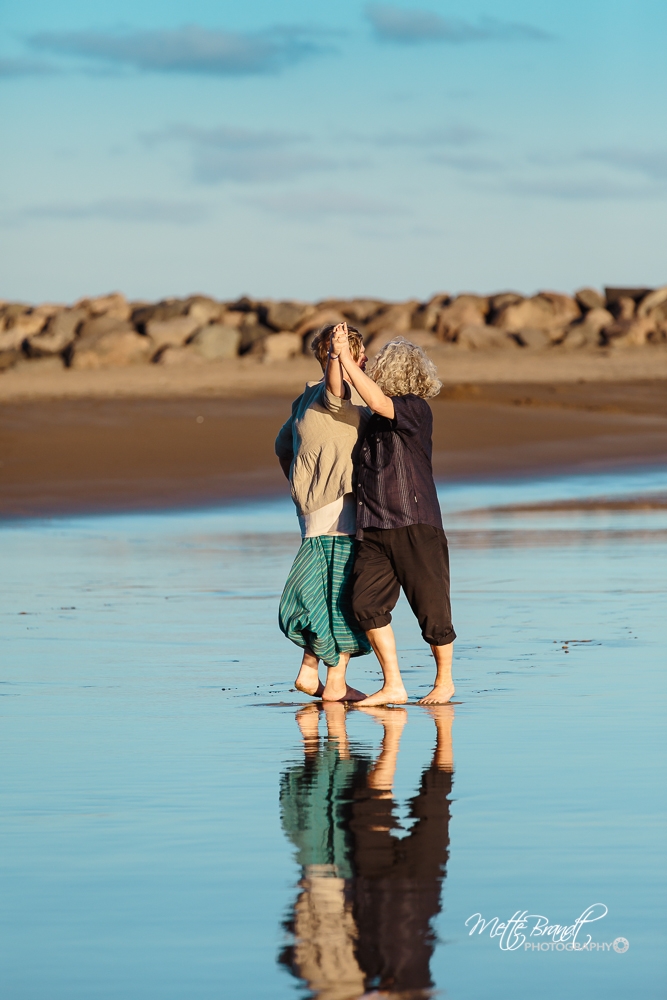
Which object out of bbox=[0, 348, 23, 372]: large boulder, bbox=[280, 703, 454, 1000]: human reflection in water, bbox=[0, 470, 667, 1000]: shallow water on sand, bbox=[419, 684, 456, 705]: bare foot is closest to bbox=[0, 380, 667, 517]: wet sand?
bbox=[0, 470, 667, 1000]: shallow water on sand

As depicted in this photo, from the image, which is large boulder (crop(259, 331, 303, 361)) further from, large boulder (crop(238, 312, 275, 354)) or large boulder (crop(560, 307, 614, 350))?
large boulder (crop(560, 307, 614, 350))

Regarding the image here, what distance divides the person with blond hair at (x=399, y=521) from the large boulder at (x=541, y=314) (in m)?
29.2

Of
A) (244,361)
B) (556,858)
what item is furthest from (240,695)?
(244,361)

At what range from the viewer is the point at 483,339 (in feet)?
113

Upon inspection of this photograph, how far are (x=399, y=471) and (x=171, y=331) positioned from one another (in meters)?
30.0

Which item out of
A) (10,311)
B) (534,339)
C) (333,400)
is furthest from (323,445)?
(10,311)

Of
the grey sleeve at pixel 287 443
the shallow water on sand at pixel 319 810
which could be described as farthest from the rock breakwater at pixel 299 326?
the grey sleeve at pixel 287 443

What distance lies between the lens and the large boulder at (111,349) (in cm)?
3384

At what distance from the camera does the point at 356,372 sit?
19.5 ft

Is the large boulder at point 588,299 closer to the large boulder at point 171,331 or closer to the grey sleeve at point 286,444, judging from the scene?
the large boulder at point 171,331

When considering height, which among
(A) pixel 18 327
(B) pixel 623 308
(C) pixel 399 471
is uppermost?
(B) pixel 623 308

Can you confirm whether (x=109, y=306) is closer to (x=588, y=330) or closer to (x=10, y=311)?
Result: (x=10, y=311)

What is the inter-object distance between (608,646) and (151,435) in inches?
518

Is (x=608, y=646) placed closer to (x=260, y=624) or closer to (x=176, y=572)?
(x=260, y=624)
